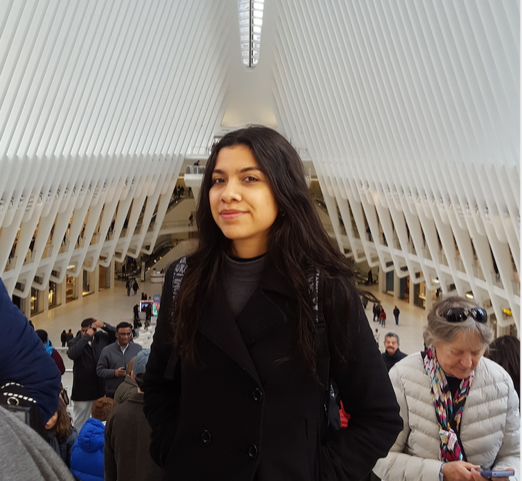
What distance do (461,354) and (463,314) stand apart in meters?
→ 0.17

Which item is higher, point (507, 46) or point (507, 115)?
point (507, 46)

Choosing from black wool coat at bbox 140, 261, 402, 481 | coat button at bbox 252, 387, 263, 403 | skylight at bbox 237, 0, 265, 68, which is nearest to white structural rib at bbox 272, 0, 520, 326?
skylight at bbox 237, 0, 265, 68

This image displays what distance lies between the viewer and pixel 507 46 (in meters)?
9.75

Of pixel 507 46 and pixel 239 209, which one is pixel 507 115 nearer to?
pixel 507 46

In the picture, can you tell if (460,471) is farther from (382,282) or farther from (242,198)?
(382,282)

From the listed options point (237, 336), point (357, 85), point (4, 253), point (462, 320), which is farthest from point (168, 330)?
point (357, 85)

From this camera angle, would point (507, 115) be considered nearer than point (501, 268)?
Yes

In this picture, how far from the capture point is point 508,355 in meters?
3.18

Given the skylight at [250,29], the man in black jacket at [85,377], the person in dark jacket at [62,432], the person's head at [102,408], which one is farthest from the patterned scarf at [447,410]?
the skylight at [250,29]

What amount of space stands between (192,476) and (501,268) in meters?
13.3

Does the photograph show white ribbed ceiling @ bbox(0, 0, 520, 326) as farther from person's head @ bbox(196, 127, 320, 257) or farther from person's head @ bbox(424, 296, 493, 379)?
person's head @ bbox(196, 127, 320, 257)

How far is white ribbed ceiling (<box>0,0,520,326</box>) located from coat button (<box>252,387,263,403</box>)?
9.31 m

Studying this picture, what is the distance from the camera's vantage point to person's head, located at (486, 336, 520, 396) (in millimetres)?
3154

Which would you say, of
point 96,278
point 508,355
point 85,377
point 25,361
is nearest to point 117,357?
point 85,377
